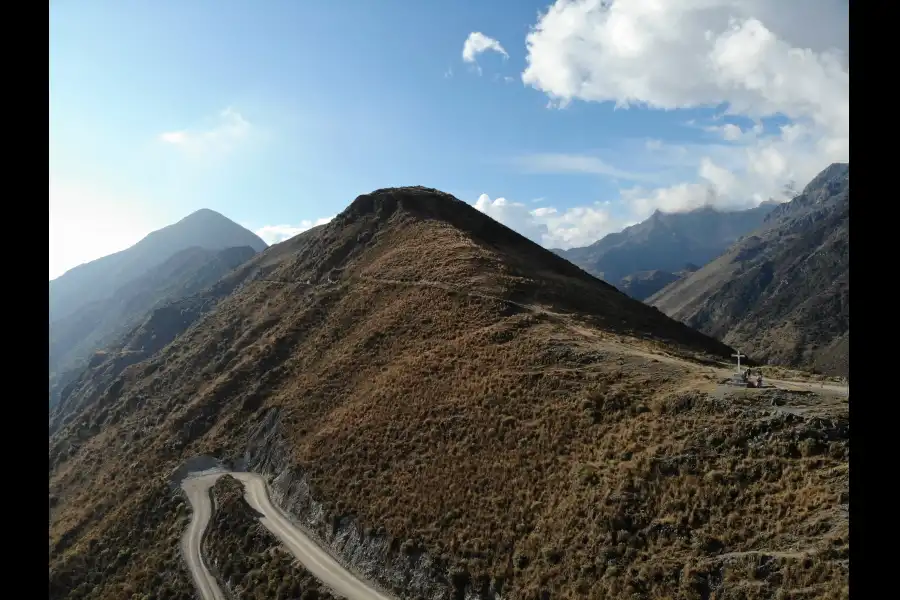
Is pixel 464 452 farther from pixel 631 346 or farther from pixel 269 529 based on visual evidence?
pixel 631 346

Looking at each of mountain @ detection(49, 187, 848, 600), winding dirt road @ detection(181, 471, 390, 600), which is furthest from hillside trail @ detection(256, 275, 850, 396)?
winding dirt road @ detection(181, 471, 390, 600)

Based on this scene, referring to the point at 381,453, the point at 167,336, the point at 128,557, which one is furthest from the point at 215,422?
the point at 167,336

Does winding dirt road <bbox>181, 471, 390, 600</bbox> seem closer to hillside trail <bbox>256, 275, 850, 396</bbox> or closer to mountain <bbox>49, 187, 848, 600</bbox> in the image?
mountain <bbox>49, 187, 848, 600</bbox>

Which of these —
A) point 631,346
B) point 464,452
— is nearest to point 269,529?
point 464,452

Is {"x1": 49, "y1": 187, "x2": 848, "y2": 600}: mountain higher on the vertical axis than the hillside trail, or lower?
lower

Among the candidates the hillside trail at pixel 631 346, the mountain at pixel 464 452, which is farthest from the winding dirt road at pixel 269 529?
the hillside trail at pixel 631 346
